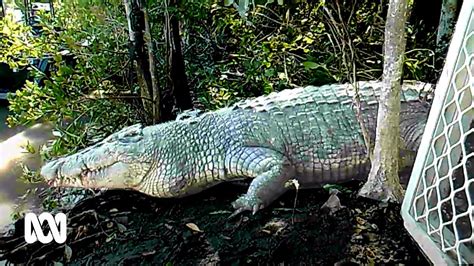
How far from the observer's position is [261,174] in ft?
4.63

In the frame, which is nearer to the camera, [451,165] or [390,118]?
[451,165]

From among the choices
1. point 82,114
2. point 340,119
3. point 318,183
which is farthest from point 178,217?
point 82,114

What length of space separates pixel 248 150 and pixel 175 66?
2.04 feet

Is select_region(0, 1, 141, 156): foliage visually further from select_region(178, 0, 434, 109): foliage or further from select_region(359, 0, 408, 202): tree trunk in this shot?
select_region(359, 0, 408, 202): tree trunk

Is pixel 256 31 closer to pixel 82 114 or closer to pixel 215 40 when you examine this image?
pixel 215 40

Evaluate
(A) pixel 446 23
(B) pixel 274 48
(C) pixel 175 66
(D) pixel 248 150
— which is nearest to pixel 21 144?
(C) pixel 175 66

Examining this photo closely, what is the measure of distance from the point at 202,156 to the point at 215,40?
0.98 meters

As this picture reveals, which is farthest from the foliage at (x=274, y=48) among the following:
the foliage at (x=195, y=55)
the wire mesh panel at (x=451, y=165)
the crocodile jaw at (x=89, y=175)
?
the wire mesh panel at (x=451, y=165)

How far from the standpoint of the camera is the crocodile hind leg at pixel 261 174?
1361mm

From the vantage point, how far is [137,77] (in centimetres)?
188

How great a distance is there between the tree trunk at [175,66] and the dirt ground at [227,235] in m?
0.60

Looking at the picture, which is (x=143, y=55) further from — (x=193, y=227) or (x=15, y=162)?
(x=15, y=162)

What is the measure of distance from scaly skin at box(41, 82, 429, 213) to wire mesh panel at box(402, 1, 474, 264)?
55 centimetres

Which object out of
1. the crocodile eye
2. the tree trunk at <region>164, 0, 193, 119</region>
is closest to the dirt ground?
the crocodile eye
